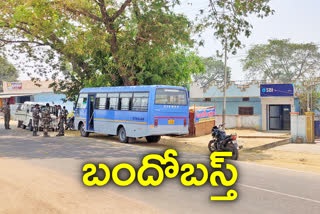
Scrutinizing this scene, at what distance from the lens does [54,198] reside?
21.9 feet

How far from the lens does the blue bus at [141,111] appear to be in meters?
16.0

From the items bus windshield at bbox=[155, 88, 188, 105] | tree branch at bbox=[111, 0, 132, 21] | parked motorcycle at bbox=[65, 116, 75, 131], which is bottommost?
parked motorcycle at bbox=[65, 116, 75, 131]

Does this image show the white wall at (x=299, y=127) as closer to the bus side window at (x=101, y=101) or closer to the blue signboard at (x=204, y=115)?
the blue signboard at (x=204, y=115)

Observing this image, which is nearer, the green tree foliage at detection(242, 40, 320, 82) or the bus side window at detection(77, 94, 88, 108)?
the bus side window at detection(77, 94, 88, 108)

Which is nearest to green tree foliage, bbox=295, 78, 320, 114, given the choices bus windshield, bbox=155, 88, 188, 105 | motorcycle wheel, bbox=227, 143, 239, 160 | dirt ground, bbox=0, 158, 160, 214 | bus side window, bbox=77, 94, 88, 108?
bus windshield, bbox=155, 88, 188, 105

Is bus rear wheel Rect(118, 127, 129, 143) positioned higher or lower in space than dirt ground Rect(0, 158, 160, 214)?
higher

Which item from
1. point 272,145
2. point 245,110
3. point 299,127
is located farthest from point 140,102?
point 245,110

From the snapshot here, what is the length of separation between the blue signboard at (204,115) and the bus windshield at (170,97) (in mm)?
5924

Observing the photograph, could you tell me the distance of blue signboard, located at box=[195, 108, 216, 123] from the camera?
23062 millimetres

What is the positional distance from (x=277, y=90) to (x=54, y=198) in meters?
25.6

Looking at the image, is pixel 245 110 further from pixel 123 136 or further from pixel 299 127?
pixel 123 136

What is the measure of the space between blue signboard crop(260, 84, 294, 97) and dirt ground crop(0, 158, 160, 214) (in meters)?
24.0

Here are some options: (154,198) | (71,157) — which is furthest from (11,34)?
(154,198)

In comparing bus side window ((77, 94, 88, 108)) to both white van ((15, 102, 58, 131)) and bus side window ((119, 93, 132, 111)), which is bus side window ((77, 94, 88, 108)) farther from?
bus side window ((119, 93, 132, 111))
